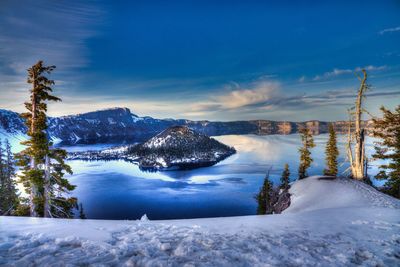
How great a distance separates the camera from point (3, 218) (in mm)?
8031

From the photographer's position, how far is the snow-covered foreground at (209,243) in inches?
180

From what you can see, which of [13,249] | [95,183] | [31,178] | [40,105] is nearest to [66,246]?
[13,249]

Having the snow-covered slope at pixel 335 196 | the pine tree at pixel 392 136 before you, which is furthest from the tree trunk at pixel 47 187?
the pine tree at pixel 392 136

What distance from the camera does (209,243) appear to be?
558 cm

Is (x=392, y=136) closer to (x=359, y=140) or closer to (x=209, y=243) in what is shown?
(x=359, y=140)

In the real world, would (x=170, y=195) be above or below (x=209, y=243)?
below

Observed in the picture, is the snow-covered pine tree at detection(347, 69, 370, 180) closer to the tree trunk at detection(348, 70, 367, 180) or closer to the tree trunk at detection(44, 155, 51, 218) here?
the tree trunk at detection(348, 70, 367, 180)

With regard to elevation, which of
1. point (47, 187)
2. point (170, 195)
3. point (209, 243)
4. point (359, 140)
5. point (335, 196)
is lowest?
point (170, 195)

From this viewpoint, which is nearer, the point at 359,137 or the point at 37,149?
the point at 37,149

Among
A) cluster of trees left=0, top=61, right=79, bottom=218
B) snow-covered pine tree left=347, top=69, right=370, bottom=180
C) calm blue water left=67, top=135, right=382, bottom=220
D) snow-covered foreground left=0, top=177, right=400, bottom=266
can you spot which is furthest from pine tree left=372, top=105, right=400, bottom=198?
calm blue water left=67, top=135, right=382, bottom=220

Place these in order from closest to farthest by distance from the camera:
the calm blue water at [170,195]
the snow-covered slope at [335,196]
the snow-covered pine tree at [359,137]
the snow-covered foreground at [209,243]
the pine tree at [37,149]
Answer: the snow-covered foreground at [209,243], the snow-covered slope at [335,196], the pine tree at [37,149], the snow-covered pine tree at [359,137], the calm blue water at [170,195]

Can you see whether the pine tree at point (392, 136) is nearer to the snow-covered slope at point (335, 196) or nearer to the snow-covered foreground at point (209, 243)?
the snow-covered slope at point (335, 196)

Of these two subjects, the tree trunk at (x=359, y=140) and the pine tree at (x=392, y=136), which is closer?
the tree trunk at (x=359, y=140)

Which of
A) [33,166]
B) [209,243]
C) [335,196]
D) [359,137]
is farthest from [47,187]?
[359,137]
